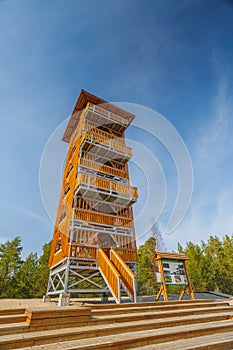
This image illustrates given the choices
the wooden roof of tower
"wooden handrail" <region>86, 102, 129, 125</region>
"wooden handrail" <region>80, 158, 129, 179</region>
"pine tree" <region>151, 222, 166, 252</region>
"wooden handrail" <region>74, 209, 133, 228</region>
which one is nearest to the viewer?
"wooden handrail" <region>74, 209, 133, 228</region>

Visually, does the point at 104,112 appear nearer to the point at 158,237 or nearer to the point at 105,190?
the point at 105,190

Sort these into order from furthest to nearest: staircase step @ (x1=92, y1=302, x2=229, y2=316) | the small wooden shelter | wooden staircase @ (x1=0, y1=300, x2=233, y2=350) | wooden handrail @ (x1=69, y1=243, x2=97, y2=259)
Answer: wooden handrail @ (x1=69, y1=243, x2=97, y2=259) < the small wooden shelter < staircase step @ (x1=92, y1=302, x2=229, y2=316) < wooden staircase @ (x1=0, y1=300, x2=233, y2=350)

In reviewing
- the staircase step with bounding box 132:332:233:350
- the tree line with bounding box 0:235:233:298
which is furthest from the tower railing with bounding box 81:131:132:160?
the tree line with bounding box 0:235:233:298

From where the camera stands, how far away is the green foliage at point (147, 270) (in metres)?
24.2

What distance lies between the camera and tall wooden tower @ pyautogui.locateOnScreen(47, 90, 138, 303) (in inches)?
319

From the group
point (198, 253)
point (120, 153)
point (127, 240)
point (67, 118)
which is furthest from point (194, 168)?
point (198, 253)

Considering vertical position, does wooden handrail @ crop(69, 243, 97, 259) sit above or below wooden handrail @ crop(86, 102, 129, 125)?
below

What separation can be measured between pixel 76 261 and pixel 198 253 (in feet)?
75.4

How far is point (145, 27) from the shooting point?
8.91m

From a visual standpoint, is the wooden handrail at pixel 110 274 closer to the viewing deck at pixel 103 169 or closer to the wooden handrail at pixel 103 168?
the viewing deck at pixel 103 169

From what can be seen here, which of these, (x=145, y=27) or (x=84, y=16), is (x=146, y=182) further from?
(x=84, y=16)

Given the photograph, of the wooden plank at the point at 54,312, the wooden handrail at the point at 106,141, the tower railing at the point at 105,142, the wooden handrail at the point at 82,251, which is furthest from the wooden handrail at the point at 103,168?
the wooden plank at the point at 54,312

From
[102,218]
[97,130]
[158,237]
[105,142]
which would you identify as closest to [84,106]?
[97,130]

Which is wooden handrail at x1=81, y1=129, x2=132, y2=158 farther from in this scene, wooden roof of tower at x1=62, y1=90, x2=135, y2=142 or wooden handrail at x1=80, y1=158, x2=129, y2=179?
wooden roof of tower at x1=62, y1=90, x2=135, y2=142
